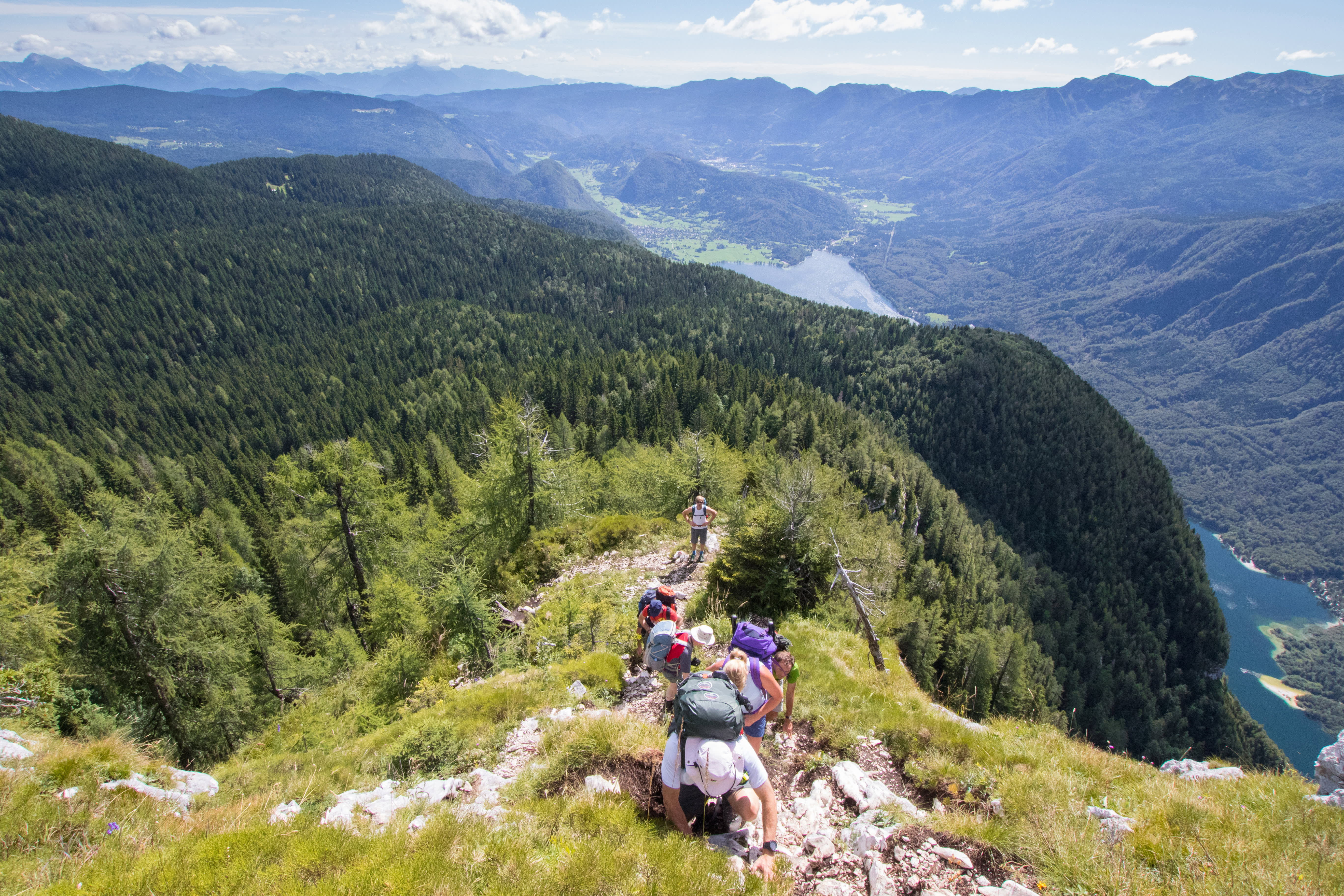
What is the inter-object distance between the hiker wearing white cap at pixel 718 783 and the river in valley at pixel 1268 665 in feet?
534

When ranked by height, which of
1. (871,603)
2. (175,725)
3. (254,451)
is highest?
(871,603)

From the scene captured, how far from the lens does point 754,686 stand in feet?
26.9

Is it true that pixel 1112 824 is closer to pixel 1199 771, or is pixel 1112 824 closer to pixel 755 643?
pixel 755 643

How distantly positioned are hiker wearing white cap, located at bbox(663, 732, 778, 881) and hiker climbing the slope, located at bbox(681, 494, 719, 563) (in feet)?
37.2

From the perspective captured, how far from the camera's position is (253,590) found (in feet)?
113

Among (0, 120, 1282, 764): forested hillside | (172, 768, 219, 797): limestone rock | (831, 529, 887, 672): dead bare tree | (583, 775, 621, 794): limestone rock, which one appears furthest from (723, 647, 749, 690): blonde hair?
(172, 768, 219, 797): limestone rock

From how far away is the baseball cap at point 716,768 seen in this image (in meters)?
6.41

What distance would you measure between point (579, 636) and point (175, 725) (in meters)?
19.4

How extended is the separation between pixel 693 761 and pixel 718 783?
360 mm

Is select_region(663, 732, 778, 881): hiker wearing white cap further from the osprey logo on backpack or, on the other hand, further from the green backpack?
the osprey logo on backpack

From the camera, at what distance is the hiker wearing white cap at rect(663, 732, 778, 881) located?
21.1 feet

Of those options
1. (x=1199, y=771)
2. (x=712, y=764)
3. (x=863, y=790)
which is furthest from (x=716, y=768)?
(x=1199, y=771)

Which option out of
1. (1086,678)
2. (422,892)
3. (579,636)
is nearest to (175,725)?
(579,636)

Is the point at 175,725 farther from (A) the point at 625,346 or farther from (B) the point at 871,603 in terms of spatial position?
(A) the point at 625,346
